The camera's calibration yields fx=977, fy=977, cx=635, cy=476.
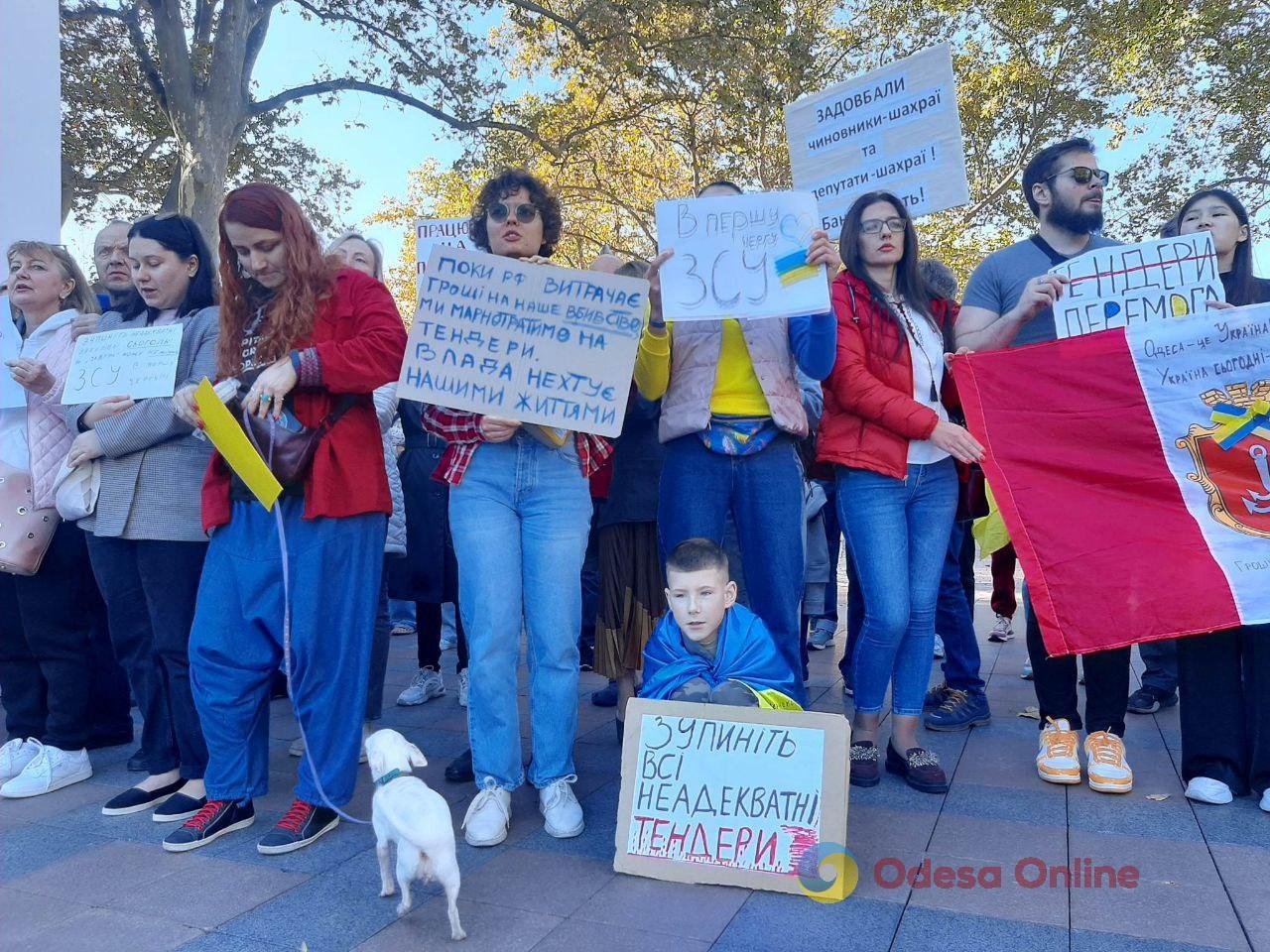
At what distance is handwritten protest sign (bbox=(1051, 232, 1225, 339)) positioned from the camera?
333 centimetres

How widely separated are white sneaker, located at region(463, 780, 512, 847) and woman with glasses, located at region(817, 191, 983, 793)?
122 centimetres

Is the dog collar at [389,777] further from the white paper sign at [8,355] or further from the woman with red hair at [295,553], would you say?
the white paper sign at [8,355]

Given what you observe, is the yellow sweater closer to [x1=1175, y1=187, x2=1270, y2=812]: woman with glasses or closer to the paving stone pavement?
the paving stone pavement

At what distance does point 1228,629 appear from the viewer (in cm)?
327

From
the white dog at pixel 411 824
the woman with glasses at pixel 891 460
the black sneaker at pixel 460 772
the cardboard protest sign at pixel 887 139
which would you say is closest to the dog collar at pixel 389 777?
the white dog at pixel 411 824

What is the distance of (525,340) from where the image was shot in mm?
3061

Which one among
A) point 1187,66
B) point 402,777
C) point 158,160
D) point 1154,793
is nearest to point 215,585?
point 402,777

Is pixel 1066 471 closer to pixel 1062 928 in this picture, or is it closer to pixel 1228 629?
pixel 1228 629

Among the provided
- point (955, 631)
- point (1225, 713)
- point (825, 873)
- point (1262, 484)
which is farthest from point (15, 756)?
point (1262, 484)

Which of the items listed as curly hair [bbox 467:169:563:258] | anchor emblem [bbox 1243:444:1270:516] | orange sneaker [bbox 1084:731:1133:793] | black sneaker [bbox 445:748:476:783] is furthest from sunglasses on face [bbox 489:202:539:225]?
orange sneaker [bbox 1084:731:1133:793]

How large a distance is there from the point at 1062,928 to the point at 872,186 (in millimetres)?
3213

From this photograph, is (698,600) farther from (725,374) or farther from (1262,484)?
(1262,484)

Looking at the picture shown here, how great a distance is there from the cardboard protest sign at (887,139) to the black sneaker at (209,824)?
10.2 ft

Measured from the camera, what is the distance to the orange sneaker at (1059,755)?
11.1 ft
